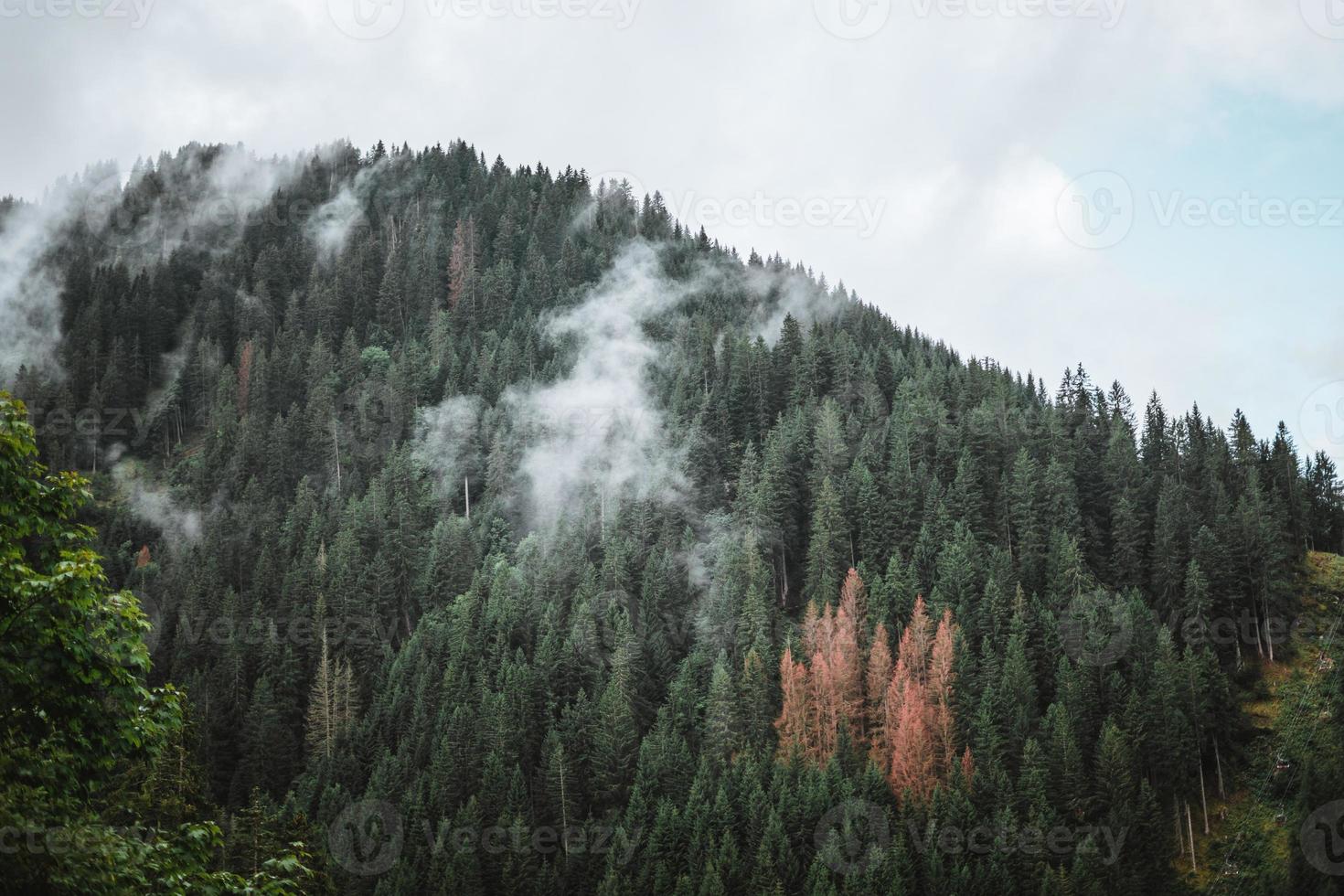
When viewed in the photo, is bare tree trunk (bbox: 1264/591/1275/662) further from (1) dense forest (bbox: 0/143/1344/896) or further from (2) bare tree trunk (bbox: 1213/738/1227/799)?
(2) bare tree trunk (bbox: 1213/738/1227/799)

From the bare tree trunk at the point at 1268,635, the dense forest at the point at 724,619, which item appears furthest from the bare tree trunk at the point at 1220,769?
the bare tree trunk at the point at 1268,635

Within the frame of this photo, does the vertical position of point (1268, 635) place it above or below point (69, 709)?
above

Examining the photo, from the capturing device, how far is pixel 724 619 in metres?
102

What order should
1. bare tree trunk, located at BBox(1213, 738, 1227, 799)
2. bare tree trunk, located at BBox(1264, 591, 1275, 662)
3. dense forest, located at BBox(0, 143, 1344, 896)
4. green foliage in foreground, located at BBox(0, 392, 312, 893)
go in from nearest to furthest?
green foliage in foreground, located at BBox(0, 392, 312, 893) → dense forest, located at BBox(0, 143, 1344, 896) → bare tree trunk, located at BBox(1213, 738, 1227, 799) → bare tree trunk, located at BBox(1264, 591, 1275, 662)

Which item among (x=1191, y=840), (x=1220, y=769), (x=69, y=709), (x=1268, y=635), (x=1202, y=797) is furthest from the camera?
(x=1268, y=635)

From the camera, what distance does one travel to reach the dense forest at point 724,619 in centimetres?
7912

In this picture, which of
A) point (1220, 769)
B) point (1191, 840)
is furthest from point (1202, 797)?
point (1191, 840)

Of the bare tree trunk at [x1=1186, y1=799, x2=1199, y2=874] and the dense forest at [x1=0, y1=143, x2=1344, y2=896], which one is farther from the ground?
the dense forest at [x1=0, y1=143, x2=1344, y2=896]

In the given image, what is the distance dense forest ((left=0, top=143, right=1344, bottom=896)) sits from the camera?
79.1 metres

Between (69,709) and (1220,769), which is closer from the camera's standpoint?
(69,709)

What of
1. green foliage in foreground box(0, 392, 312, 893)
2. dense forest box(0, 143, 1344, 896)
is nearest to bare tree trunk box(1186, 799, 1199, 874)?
dense forest box(0, 143, 1344, 896)

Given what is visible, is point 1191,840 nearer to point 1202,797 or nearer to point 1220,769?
point 1202,797

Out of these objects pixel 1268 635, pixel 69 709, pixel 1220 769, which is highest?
pixel 1268 635

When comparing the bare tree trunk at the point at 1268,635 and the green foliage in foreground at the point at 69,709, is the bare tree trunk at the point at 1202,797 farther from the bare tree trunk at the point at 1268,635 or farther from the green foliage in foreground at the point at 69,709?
the green foliage in foreground at the point at 69,709
